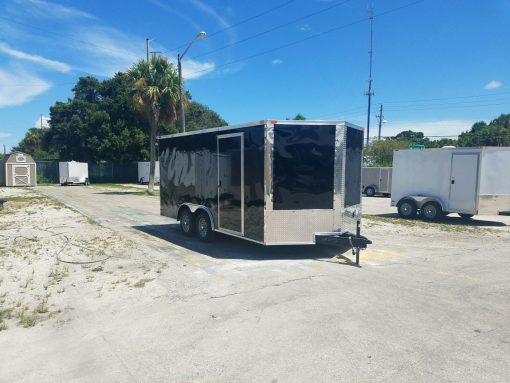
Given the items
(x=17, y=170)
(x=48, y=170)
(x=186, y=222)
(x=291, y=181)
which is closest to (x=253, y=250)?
(x=291, y=181)

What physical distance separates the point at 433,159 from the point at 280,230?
8763 millimetres

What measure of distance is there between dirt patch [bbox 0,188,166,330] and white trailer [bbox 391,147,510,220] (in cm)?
1044

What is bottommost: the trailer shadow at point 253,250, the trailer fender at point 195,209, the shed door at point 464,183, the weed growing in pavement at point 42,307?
the weed growing in pavement at point 42,307

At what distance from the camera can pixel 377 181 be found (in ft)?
96.8

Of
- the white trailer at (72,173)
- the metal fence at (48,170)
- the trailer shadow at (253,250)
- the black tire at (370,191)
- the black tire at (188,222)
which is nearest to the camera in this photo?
the trailer shadow at (253,250)

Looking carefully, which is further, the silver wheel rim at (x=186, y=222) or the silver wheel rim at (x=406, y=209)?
the silver wheel rim at (x=406, y=209)

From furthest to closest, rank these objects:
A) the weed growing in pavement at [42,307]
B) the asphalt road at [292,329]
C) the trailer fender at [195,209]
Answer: the trailer fender at [195,209] < the weed growing in pavement at [42,307] < the asphalt road at [292,329]

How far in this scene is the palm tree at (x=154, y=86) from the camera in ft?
79.6

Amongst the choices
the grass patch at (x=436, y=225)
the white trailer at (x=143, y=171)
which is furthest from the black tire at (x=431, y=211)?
the white trailer at (x=143, y=171)

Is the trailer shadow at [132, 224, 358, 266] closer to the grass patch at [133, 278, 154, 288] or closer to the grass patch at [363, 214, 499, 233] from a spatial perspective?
the grass patch at [133, 278, 154, 288]

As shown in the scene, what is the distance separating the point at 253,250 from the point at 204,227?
4.97 feet

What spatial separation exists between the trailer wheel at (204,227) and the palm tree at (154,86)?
16.5 m

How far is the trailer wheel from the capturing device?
943cm

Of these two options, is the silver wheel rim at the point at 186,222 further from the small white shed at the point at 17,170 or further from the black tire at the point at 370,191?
the small white shed at the point at 17,170
